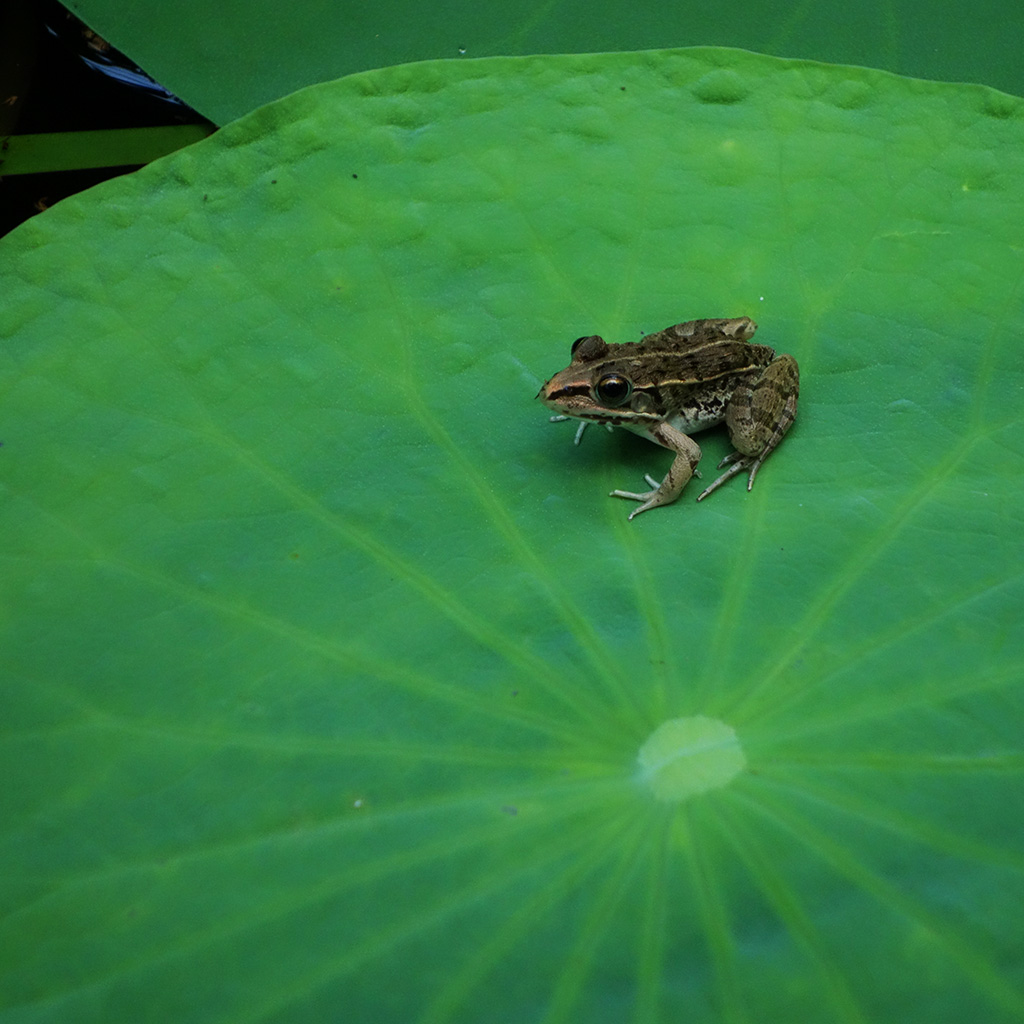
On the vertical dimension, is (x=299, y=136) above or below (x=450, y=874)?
above

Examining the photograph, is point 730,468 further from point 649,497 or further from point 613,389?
point 613,389

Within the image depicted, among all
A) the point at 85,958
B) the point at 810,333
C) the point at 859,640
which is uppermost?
the point at 810,333

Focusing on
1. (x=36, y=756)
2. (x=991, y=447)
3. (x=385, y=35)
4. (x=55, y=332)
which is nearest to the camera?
(x=36, y=756)

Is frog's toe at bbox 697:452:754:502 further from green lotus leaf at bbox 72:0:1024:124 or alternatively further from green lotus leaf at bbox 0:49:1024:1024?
green lotus leaf at bbox 72:0:1024:124

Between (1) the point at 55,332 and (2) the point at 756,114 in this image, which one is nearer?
(1) the point at 55,332

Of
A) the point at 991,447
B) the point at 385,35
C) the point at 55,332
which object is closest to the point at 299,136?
the point at 385,35

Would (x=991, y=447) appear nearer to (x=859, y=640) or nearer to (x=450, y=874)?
(x=859, y=640)
